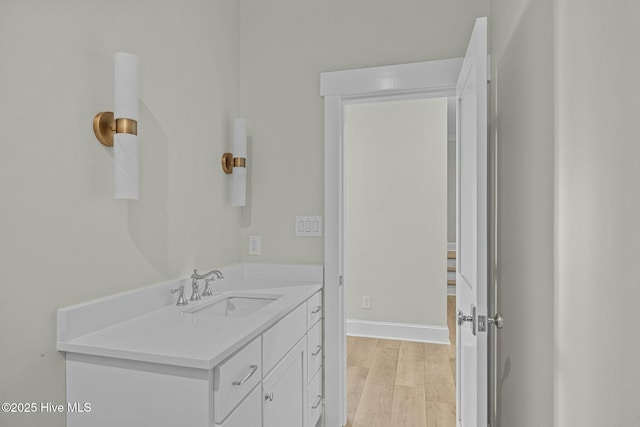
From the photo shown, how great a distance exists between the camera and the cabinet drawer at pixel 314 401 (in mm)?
1826

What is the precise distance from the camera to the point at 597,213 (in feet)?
2.48

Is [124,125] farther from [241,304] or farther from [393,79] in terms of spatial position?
[393,79]

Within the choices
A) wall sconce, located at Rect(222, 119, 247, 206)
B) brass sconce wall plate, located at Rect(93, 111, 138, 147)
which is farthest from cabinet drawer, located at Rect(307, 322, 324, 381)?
brass sconce wall plate, located at Rect(93, 111, 138, 147)

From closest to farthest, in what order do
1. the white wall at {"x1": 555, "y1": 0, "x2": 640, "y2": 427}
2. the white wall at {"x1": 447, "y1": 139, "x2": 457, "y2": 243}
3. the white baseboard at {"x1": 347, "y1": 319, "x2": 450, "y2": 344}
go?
the white wall at {"x1": 555, "y1": 0, "x2": 640, "y2": 427}, the white baseboard at {"x1": 347, "y1": 319, "x2": 450, "y2": 344}, the white wall at {"x1": 447, "y1": 139, "x2": 457, "y2": 243}

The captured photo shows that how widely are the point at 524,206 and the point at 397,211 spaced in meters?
2.43

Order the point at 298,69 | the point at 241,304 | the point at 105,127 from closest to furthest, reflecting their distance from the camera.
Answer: the point at 105,127 → the point at 241,304 → the point at 298,69

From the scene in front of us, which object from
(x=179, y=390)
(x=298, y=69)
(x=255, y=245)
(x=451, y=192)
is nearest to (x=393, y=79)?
(x=298, y=69)

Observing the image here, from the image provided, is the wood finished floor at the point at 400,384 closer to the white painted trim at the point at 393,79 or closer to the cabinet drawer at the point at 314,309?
the cabinet drawer at the point at 314,309

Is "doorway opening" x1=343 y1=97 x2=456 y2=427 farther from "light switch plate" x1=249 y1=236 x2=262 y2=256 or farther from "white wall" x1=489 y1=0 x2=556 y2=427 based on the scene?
"white wall" x1=489 y1=0 x2=556 y2=427

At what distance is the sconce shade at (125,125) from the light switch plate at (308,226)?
3.35ft

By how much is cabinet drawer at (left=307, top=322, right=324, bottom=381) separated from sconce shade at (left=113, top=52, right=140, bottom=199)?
109cm

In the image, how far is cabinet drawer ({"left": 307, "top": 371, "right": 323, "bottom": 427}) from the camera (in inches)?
71.9

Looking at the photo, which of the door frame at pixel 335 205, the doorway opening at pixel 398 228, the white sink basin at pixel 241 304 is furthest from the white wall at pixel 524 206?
the doorway opening at pixel 398 228

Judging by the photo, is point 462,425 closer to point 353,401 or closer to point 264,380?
point 353,401
